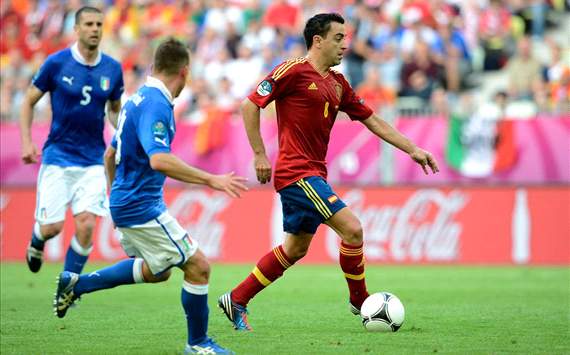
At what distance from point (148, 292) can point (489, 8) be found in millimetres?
11017

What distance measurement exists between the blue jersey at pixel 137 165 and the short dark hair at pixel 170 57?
0.37 feet

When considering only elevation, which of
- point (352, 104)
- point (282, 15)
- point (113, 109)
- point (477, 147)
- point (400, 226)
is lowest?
point (400, 226)

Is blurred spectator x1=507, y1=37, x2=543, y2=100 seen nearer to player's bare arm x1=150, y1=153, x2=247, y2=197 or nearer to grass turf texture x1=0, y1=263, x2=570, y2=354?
grass turf texture x1=0, y1=263, x2=570, y2=354

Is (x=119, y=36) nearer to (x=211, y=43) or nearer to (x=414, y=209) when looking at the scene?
(x=211, y=43)

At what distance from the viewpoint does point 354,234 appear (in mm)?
9141

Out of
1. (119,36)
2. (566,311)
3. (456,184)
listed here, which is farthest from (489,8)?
(566,311)

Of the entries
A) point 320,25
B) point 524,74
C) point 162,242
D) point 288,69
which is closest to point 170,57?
point 162,242

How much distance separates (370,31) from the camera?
21281 millimetres

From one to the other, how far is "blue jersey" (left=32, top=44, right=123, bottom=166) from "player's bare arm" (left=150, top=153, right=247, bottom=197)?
13.9 ft

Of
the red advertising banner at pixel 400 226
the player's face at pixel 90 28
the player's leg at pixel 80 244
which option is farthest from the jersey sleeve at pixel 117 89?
the red advertising banner at pixel 400 226

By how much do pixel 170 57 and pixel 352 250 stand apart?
2662 millimetres

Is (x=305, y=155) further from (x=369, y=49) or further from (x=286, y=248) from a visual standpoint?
(x=369, y=49)

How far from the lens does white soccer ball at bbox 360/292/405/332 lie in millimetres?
9016

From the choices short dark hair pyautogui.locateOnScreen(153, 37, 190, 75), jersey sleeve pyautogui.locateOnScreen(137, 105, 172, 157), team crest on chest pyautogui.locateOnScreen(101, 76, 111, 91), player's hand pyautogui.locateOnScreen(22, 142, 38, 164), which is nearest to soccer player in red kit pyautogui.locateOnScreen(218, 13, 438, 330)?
short dark hair pyautogui.locateOnScreen(153, 37, 190, 75)
